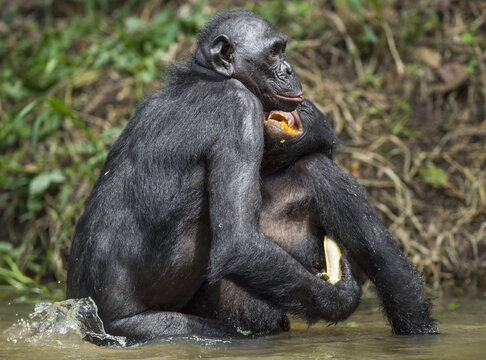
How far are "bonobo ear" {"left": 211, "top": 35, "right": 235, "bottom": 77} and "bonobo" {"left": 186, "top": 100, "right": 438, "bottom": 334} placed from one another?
403 mm

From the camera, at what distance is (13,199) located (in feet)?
24.8

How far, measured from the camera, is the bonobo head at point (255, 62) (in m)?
4.64

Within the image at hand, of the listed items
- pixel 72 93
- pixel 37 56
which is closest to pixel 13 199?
pixel 72 93

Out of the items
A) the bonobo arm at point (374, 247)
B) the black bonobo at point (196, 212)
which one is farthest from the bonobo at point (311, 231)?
the black bonobo at point (196, 212)

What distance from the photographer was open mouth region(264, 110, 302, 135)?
15.2 ft

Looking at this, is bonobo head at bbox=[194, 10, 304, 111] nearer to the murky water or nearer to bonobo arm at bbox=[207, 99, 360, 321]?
bonobo arm at bbox=[207, 99, 360, 321]

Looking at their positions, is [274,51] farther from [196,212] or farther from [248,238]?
[248,238]

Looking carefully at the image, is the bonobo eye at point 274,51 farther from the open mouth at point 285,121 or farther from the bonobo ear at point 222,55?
the open mouth at point 285,121

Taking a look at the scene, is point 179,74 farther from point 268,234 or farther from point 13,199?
point 13,199

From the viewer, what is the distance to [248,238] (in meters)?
4.03

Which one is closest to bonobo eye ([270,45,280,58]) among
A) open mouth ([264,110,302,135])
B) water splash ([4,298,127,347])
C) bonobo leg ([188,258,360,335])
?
open mouth ([264,110,302,135])

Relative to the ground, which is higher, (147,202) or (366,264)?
(147,202)

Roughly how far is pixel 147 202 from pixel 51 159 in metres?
3.71

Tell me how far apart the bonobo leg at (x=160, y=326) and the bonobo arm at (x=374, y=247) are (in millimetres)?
894
